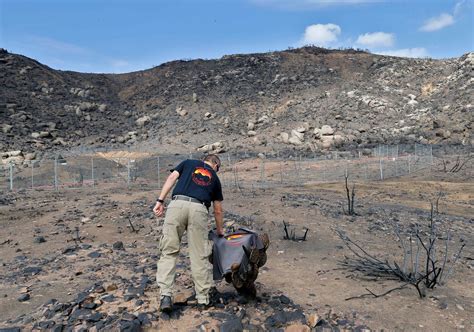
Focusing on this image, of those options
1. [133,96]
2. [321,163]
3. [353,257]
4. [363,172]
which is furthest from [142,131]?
[353,257]

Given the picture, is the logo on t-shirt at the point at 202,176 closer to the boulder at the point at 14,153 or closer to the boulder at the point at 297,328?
the boulder at the point at 297,328

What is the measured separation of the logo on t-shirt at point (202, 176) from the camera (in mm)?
3865

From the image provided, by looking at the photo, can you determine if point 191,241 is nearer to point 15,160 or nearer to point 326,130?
point 15,160

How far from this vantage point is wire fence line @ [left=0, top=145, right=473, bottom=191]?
19500 millimetres

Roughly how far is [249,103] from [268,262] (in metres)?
34.4

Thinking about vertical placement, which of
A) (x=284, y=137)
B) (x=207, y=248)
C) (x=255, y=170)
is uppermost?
(x=284, y=137)

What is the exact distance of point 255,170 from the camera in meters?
23.3

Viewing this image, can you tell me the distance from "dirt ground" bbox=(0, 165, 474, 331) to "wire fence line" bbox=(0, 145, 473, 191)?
802 centimetres

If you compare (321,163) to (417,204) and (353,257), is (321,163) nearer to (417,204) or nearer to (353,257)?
(417,204)

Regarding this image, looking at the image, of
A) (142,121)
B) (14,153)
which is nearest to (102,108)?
(142,121)

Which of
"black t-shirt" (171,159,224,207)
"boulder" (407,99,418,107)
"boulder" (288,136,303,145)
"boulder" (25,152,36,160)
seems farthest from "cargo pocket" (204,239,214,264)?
"boulder" (407,99,418,107)

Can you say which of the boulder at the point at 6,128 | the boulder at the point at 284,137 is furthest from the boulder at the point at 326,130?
the boulder at the point at 6,128

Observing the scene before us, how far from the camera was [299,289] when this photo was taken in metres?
4.57

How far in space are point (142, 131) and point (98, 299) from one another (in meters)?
33.8
